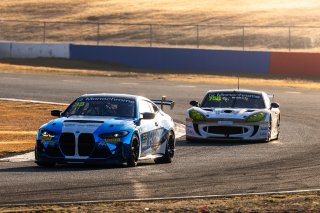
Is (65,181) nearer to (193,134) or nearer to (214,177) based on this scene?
(214,177)

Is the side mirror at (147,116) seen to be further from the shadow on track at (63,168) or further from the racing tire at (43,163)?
the racing tire at (43,163)

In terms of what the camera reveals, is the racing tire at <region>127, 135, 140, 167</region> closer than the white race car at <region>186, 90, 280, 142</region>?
Yes

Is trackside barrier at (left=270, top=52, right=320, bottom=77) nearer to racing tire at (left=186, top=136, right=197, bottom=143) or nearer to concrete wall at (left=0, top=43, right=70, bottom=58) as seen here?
concrete wall at (left=0, top=43, right=70, bottom=58)

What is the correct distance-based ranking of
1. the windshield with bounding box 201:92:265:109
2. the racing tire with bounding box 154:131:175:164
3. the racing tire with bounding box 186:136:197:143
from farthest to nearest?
the windshield with bounding box 201:92:265:109, the racing tire with bounding box 186:136:197:143, the racing tire with bounding box 154:131:175:164

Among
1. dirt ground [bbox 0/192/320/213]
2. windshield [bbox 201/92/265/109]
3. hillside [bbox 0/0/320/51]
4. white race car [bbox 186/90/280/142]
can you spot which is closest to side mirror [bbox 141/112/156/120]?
dirt ground [bbox 0/192/320/213]

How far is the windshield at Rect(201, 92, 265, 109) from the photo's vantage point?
1057 inches

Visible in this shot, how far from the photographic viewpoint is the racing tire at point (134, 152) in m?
19.0

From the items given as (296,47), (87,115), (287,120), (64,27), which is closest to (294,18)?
(296,47)

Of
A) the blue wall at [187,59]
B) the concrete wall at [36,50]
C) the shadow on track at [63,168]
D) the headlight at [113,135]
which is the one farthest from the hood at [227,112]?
the concrete wall at [36,50]

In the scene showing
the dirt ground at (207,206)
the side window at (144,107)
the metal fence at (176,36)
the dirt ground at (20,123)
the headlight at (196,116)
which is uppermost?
the metal fence at (176,36)

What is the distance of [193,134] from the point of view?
85.0 feet

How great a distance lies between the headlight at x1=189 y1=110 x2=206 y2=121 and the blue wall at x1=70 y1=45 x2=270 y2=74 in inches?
1047

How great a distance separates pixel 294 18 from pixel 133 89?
1502 inches

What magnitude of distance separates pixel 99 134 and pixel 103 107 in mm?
1429
